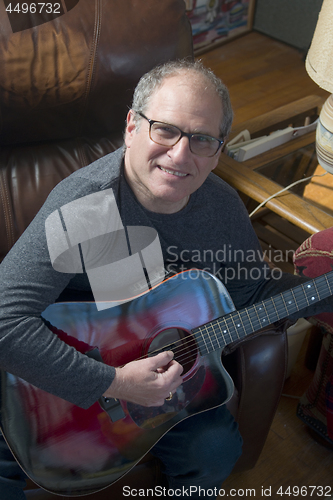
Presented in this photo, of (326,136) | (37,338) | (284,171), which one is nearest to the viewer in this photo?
(37,338)

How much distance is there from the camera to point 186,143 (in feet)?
3.31

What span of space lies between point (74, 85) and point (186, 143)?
40 cm

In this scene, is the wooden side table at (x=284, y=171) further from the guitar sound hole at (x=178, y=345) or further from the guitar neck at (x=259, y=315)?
the guitar sound hole at (x=178, y=345)

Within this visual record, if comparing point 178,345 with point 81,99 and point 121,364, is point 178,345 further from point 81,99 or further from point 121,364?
point 81,99

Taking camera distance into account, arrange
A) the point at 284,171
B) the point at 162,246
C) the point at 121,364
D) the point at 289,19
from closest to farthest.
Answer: the point at 121,364
the point at 162,246
the point at 284,171
the point at 289,19

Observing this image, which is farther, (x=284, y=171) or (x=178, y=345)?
(x=284, y=171)

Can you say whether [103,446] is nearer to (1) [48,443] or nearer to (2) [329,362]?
(1) [48,443]

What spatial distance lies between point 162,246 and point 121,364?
0.32 meters

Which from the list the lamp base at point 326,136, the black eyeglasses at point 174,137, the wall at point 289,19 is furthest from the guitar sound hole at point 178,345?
the wall at point 289,19

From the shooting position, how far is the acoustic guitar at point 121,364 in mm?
996

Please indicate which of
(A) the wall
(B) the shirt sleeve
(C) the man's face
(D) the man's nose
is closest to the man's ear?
(C) the man's face

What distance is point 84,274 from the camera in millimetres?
1097

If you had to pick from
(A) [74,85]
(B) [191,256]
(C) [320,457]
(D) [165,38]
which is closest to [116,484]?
(B) [191,256]

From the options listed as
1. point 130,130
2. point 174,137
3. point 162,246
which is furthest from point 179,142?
point 162,246
